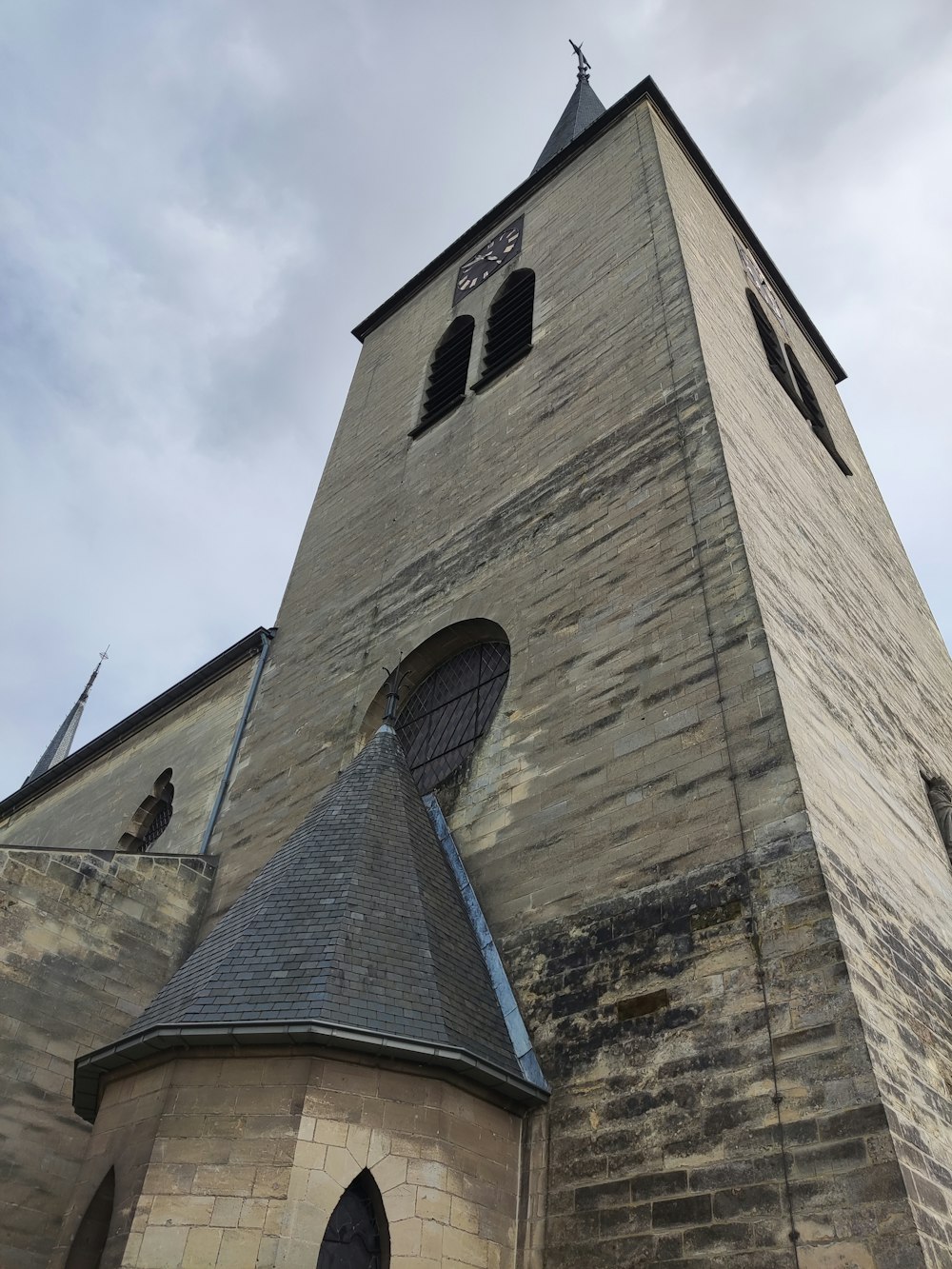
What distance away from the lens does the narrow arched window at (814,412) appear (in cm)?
1219

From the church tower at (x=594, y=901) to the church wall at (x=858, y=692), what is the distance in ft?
0.14

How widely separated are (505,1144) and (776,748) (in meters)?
2.46

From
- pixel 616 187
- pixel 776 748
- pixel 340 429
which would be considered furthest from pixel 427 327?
pixel 776 748

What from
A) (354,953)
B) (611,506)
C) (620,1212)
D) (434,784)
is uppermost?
(611,506)

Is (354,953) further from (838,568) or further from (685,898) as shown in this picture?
(838,568)

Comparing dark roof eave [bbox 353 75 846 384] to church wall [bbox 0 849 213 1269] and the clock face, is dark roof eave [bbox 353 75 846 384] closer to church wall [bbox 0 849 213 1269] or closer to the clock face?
the clock face

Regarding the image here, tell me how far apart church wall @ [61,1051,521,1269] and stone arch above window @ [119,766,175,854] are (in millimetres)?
7184

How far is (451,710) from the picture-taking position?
8.54 metres

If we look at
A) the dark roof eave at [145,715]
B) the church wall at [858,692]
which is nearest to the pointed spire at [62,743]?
the dark roof eave at [145,715]

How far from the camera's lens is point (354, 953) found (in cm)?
546

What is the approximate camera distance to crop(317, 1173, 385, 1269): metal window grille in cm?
449

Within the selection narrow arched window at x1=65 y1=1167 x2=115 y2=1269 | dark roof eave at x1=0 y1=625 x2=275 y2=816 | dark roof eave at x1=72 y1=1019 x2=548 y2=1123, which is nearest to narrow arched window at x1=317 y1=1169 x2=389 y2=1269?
dark roof eave at x1=72 y1=1019 x2=548 y2=1123

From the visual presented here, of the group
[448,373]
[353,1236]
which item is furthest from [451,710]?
[448,373]

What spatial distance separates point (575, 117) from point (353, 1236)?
19.6 metres
